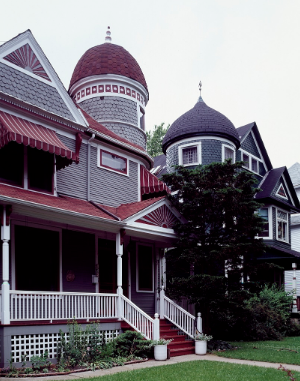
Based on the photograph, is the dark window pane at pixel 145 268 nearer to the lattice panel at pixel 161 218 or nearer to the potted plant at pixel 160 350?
the lattice panel at pixel 161 218

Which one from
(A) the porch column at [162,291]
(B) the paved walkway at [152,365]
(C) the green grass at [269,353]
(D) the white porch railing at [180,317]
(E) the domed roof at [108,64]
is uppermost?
(E) the domed roof at [108,64]

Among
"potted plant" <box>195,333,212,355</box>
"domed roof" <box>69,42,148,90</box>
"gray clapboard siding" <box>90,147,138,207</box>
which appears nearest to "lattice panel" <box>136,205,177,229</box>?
"gray clapboard siding" <box>90,147,138,207</box>

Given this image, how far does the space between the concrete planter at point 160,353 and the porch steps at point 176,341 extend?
28.8 inches

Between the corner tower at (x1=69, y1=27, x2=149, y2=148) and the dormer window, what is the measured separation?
4.65 meters

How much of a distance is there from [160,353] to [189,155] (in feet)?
45.3

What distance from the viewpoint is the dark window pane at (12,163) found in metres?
11.9

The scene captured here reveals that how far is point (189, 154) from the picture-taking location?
24.0 metres

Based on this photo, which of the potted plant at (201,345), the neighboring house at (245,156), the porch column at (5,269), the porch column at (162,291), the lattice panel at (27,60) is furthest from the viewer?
the neighboring house at (245,156)

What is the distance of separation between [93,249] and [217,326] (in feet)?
A: 18.9

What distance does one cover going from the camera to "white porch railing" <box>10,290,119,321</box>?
33.8 ft

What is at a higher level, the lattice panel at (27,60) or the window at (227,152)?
the lattice panel at (27,60)

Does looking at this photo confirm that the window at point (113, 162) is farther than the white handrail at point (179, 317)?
Yes

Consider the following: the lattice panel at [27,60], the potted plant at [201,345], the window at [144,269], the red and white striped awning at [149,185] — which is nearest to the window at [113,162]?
the red and white striped awning at [149,185]

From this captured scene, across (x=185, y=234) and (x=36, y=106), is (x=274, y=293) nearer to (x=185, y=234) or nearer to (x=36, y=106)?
(x=185, y=234)
